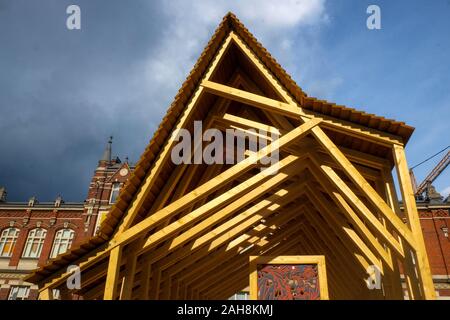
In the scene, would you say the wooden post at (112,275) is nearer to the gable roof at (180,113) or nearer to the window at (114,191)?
the gable roof at (180,113)

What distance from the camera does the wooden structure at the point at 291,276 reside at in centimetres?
593

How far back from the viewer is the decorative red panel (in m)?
5.91

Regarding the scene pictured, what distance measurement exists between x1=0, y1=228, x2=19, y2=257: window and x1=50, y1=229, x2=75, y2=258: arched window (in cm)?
317

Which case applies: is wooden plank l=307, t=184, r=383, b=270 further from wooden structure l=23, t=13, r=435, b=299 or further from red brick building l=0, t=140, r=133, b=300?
red brick building l=0, t=140, r=133, b=300

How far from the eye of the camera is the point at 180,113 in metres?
6.74

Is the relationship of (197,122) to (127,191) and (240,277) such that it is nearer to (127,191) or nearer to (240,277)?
(127,191)

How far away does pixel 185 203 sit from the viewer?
19.0 feet

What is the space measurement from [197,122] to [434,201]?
2206 cm

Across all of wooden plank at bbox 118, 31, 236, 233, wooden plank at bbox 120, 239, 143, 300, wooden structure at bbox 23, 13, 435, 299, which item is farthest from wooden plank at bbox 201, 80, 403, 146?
wooden plank at bbox 120, 239, 143, 300

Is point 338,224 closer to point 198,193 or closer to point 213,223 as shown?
point 213,223

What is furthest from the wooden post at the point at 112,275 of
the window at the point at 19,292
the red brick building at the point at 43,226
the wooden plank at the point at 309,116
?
the window at the point at 19,292

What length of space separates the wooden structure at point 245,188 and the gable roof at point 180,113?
20mm

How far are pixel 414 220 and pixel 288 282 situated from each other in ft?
7.93
